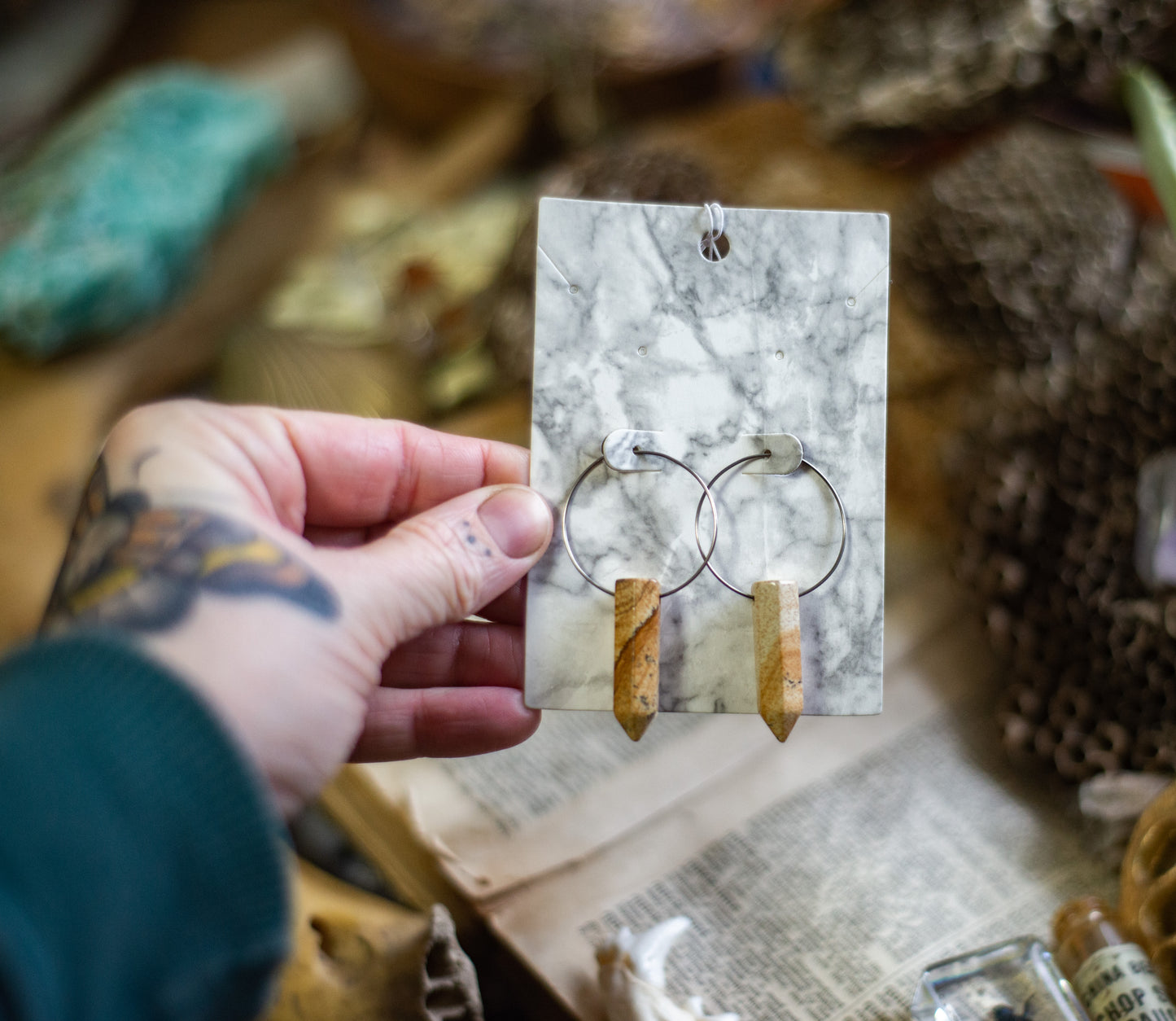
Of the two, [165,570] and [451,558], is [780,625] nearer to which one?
[451,558]

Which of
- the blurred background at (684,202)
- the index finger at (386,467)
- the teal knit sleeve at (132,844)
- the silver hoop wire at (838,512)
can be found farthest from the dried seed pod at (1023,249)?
the teal knit sleeve at (132,844)

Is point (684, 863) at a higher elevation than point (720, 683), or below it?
below

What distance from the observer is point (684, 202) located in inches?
38.3

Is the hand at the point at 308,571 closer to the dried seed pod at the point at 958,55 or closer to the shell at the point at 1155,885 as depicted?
the shell at the point at 1155,885

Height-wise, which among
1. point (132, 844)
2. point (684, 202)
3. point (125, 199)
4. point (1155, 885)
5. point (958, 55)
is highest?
point (958, 55)

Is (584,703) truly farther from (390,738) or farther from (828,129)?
(828,129)

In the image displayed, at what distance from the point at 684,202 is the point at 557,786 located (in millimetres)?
596

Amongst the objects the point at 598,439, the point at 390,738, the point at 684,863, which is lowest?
the point at 684,863

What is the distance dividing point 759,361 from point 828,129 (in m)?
0.66

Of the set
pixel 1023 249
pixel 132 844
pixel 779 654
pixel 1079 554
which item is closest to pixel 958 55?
pixel 1023 249

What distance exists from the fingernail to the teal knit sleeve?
7.8 inches

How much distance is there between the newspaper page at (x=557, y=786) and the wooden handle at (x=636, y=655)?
22 centimetres

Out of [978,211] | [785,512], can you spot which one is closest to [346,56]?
[978,211]

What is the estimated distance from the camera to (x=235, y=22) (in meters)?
2.08
